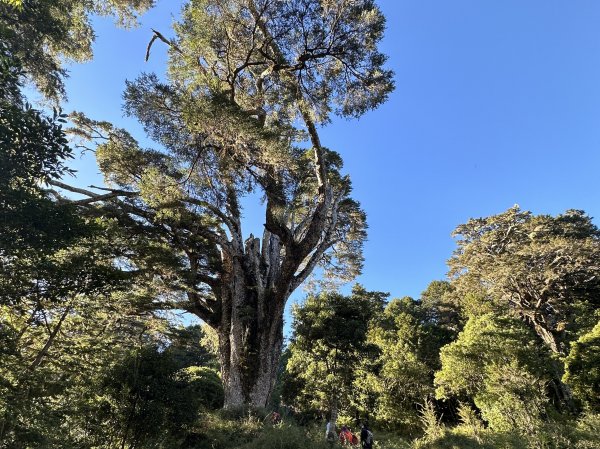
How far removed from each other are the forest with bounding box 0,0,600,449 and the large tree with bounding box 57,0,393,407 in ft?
0.23

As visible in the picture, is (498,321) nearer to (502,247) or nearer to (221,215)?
(502,247)

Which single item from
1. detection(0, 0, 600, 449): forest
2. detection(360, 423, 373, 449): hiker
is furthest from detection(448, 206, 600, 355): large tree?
detection(360, 423, 373, 449): hiker


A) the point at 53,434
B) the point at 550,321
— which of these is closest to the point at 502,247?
the point at 550,321

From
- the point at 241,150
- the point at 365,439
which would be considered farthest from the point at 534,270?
the point at 241,150

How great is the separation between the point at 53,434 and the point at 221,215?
7517 mm

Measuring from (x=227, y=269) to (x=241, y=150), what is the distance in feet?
19.8

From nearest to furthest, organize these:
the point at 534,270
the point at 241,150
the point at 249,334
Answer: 1. the point at 241,150
2. the point at 249,334
3. the point at 534,270

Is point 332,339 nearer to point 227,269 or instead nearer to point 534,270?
point 227,269

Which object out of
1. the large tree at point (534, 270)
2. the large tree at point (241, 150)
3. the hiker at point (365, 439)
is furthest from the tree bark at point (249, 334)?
the large tree at point (534, 270)

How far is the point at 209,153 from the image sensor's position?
1030 centimetres

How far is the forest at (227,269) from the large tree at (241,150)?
0.23 feet

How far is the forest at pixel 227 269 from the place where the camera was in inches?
222

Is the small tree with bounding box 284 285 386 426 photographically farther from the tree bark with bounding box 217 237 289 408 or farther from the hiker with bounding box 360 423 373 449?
the hiker with bounding box 360 423 373 449

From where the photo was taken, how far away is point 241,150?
9.47 m
